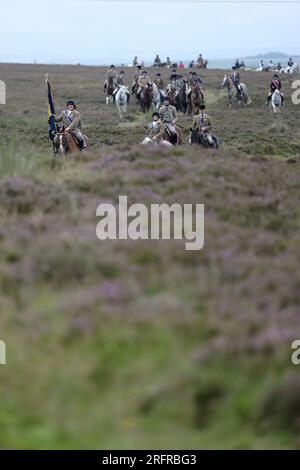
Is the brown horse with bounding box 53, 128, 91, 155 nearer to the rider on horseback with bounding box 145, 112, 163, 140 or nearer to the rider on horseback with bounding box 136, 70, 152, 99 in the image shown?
the rider on horseback with bounding box 145, 112, 163, 140

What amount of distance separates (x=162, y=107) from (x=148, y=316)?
18852 mm

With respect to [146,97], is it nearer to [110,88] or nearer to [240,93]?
[110,88]

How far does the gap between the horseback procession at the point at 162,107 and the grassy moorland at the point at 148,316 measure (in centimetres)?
777

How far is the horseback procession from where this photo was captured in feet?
67.8

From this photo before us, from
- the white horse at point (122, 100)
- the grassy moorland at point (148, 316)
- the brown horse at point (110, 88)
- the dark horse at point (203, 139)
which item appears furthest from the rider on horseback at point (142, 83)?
the grassy moorland at point (148, 316)

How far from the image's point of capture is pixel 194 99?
3803 centimetres

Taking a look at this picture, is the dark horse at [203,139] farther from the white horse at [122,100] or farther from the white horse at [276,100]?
the white horse at [276,100]

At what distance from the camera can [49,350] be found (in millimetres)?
7246

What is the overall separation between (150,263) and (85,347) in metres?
2.02

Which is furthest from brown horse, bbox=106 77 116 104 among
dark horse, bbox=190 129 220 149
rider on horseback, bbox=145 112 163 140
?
dark horse, bbox=190 129 220 149

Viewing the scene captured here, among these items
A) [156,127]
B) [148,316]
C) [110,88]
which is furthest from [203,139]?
[110,88]

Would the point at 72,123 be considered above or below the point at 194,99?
below

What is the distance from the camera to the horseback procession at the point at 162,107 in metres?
20.7
